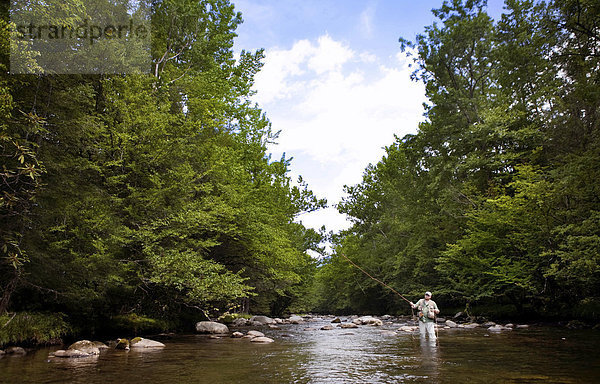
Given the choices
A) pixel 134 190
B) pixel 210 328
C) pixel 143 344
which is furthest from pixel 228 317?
pixel 134 190

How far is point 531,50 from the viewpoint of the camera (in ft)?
40.9

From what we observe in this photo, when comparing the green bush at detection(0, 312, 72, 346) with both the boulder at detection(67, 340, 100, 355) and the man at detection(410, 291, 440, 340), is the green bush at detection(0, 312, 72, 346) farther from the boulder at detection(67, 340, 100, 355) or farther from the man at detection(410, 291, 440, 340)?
the man at detection(410, 291, 440, 340)

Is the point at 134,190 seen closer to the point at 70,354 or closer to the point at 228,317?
the point at 70,354

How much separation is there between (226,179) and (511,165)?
18.2 metres

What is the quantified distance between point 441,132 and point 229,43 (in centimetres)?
1645

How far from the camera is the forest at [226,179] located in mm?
10352

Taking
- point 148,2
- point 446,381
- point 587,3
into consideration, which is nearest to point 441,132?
point 587,3

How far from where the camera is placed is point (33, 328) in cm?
1062

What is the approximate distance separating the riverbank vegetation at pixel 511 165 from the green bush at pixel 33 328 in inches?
688

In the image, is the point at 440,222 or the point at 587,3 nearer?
the point at 587,3

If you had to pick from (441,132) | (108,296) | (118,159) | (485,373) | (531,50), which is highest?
(441,132)

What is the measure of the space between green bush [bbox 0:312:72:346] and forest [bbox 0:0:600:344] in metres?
0.06

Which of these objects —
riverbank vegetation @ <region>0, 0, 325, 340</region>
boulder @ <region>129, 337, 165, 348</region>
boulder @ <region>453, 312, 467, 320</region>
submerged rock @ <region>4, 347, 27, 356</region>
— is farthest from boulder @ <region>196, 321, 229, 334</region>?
boulder @ <region>453, 312, 467, 320</region>

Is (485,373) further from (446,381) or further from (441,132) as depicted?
(441,132)
